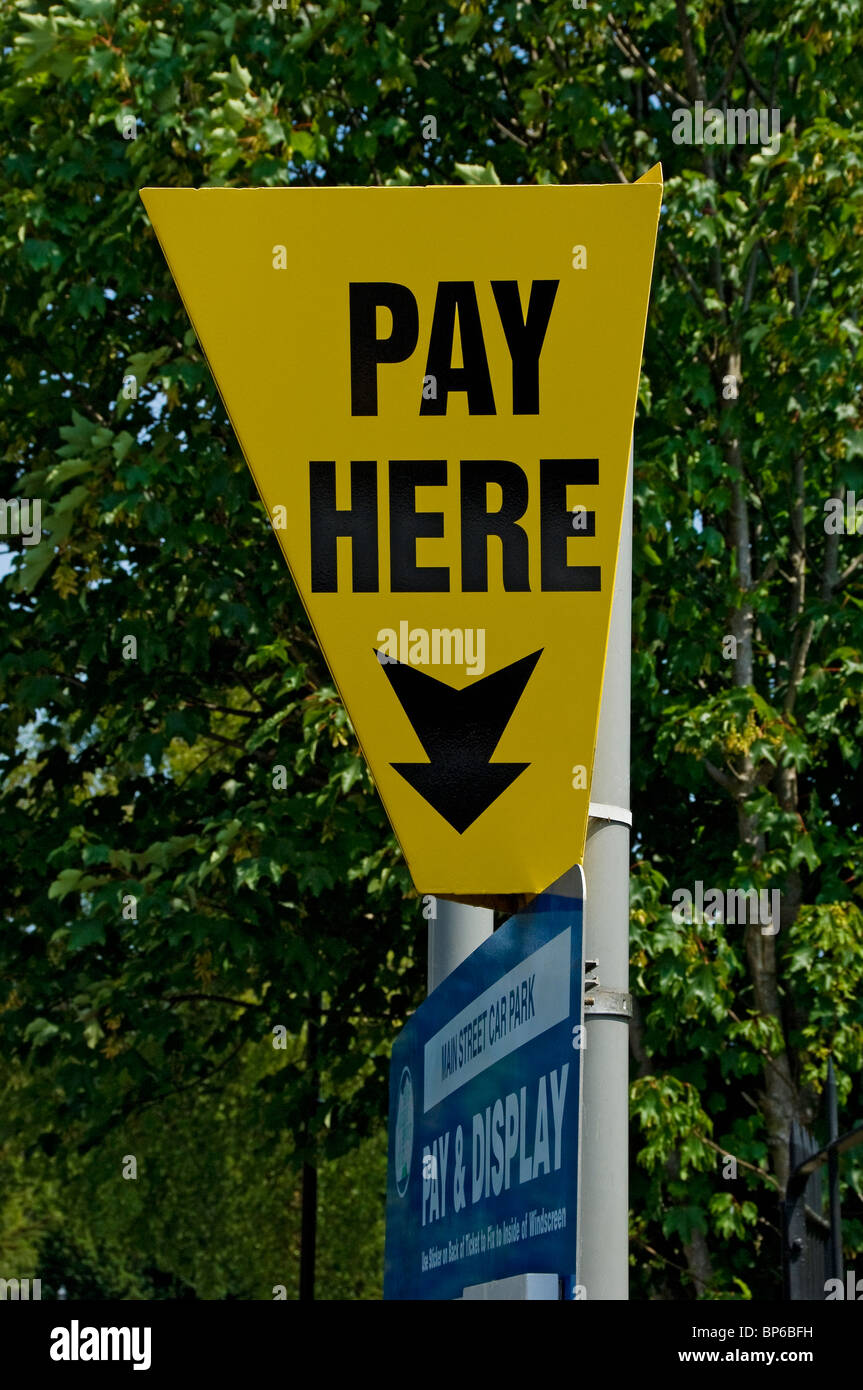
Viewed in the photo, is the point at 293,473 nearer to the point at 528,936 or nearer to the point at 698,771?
the point at 528,936

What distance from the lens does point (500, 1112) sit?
271cm

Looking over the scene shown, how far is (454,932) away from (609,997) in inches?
119

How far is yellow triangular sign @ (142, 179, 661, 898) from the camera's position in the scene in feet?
8.79

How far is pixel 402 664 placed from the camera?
272 cm

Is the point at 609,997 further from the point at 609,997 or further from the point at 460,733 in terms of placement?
the point at 460,733

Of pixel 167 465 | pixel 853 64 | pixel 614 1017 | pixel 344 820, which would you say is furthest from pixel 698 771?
pixel 614 1017

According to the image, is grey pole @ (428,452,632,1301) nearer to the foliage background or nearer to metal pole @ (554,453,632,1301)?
metal pole @ (554,453,632,1301)

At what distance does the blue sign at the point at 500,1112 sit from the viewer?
2316 millimetres

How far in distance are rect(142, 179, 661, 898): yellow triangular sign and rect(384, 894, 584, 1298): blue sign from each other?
0.67 ft

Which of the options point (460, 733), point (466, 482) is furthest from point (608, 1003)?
point (466, 482)

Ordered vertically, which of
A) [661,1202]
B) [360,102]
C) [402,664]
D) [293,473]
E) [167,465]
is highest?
[360,102]

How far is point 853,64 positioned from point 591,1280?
8331 mm

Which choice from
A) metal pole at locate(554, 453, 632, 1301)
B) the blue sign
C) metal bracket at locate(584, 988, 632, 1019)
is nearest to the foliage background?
the blue sign

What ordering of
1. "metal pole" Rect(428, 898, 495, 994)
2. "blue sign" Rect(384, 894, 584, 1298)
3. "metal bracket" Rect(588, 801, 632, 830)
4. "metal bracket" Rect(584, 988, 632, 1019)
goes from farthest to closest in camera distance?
"metal pole" Rect(428, 898, 495, 994) → "metal bracket" Rect(588, 801, 632, 830) → "metal bracket" Rect(584, 988, 632, 1019) → "blue sign" Rect(384, 894, 584, 1298)
